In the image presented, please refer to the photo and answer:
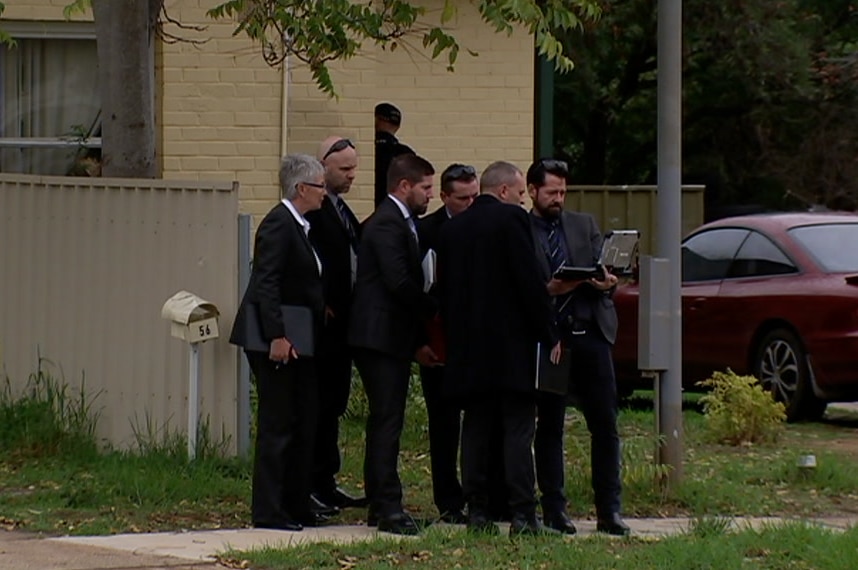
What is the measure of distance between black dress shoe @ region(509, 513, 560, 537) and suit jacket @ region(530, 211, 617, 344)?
98cm

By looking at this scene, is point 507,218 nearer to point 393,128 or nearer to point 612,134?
point 393,128

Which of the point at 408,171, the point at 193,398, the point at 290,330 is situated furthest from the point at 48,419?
the point at 408,171

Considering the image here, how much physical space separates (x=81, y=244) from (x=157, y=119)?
9.59ft

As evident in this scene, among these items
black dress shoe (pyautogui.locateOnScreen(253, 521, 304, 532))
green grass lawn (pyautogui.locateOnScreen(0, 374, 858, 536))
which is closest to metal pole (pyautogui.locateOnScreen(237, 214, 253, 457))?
green grass lawn (pyautogui.locateOnScreen(0, 374, 858, 536))

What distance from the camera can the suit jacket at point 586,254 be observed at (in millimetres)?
9234

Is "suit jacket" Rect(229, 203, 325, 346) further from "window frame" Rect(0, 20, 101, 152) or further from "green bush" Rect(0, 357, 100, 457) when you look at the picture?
"window frame" Rect(0, 20, 101, 152)

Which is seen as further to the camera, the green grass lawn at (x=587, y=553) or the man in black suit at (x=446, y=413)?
the man in black suit at (x=446, y=413)

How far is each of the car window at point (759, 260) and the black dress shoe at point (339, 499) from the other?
516 centimetres

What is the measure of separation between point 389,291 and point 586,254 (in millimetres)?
1020

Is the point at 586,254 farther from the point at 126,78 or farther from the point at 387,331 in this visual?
the point at 126,78

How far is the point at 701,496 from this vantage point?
10.3m

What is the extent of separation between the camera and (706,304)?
48.0 feet

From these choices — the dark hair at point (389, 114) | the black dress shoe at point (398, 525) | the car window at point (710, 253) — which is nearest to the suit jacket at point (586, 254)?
the black dress shoe at point (398, 525)

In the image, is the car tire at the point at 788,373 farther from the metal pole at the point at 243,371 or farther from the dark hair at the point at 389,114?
the metal pole at the point at 243,371
